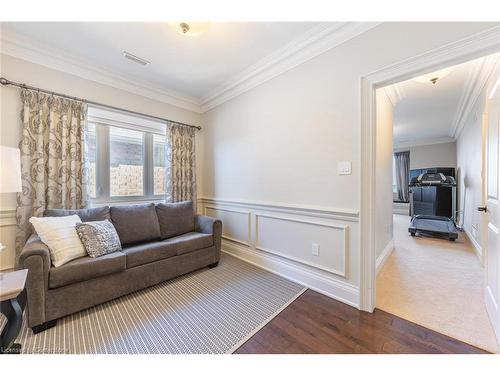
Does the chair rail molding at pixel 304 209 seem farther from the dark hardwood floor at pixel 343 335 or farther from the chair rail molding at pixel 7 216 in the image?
the chair rail molding at pixel 7 216

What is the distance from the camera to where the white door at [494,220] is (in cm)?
148

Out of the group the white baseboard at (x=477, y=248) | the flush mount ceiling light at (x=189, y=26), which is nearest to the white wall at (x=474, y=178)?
the white baseboard at (x=477, y=248)

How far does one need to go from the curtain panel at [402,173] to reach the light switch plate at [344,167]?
22.9 feet

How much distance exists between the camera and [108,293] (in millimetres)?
1862

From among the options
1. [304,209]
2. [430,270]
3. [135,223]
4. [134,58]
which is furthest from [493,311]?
[134,58]

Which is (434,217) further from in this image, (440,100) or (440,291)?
(440,291)

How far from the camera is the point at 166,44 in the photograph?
2184 mm

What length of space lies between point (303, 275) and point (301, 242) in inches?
13.8

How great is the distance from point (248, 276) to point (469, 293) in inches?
88.2

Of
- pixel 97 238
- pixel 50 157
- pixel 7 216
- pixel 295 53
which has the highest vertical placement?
pixel 295 53

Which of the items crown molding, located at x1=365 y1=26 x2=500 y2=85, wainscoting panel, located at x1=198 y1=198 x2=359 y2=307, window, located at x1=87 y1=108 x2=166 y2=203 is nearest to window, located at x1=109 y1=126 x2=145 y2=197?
window, located at x1=87 y1=108 x2=166 y2=203
